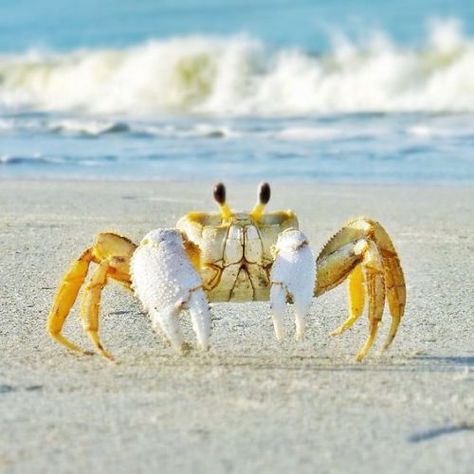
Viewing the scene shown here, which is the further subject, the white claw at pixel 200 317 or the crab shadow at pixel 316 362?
the crab shadow at pixel 316 362

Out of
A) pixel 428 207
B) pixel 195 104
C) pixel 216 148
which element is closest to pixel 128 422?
pixel 428 207

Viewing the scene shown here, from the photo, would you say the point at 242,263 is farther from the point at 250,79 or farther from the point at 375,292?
the point at 250,79

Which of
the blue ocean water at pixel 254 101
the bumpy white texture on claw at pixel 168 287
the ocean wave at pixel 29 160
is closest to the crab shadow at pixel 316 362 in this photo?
the bumpy white texture on claw at pixel 168 287

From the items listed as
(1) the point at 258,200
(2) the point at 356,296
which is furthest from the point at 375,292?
(1) the point at 258,200

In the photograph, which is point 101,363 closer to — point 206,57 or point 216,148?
point 216,148

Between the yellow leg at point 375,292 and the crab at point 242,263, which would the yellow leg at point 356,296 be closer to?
the crab at point 242,263

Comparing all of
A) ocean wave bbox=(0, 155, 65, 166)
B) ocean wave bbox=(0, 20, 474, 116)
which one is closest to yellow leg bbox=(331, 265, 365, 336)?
ocean wave bbox=(0, 155, 65, 166)

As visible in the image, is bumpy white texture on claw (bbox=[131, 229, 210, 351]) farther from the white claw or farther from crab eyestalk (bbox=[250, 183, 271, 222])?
crab eyestalk (bbox=[250, 183, 271, 222])
